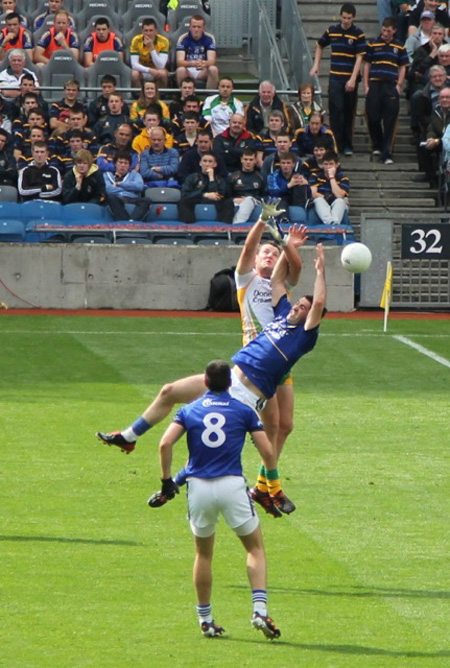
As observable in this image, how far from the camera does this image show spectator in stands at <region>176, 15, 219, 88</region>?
91.0 feet

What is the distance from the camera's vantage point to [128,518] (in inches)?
459

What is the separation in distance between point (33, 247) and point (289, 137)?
503cm

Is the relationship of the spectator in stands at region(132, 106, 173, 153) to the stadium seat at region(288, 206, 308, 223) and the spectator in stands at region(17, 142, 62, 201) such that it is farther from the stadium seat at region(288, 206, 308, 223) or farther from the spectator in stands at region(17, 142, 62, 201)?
the stadium seat at region(288, 206, 308, 223)

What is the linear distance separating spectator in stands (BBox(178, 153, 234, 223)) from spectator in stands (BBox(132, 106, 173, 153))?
101 cm

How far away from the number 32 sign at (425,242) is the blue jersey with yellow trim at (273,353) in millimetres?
13641

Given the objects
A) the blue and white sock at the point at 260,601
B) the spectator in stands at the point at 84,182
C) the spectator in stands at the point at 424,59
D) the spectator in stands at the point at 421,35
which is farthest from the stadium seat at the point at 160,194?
the blue and white sock at the point at 260,601

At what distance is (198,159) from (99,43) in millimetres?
4477

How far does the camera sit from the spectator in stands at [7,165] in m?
24.8

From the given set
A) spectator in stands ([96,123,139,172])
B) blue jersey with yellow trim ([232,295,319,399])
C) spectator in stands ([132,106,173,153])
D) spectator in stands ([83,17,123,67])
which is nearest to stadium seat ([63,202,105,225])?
spectator in stands ([96,123,139,172])

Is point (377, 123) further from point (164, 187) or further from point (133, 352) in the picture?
point (133, 352)

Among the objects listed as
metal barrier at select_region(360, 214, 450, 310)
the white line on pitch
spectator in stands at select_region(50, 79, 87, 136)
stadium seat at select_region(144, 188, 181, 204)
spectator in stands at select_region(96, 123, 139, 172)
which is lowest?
the white line on pitch

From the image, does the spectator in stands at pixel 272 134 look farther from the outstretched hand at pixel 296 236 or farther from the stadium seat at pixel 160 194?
the outstretched hand at pixel 296 236

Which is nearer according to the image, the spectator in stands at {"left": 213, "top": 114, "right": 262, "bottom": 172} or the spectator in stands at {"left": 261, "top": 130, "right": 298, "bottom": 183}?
the spectator in stands at {"left": 261, "top": 130, "right": 298, "bottom": 183}

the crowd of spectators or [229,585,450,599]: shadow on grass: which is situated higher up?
the crowd of spectators
